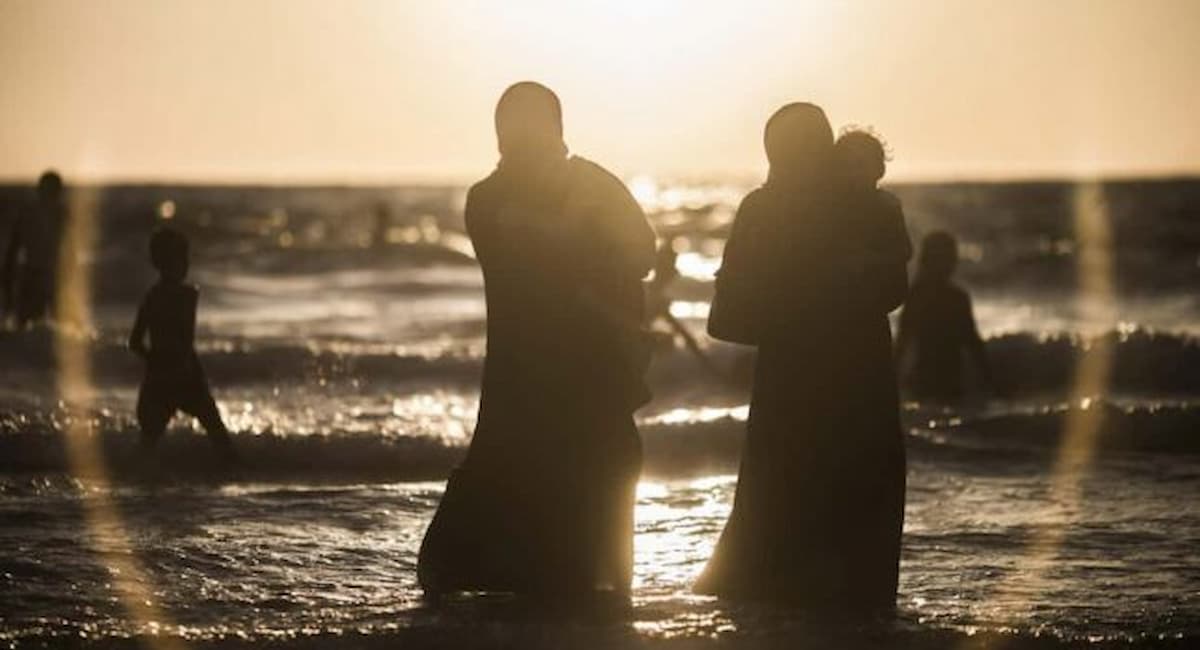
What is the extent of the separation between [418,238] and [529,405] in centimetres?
6494

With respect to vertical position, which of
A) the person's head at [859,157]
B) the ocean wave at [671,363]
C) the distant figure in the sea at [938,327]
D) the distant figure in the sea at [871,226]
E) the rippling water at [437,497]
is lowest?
the rippling water at [437,497]

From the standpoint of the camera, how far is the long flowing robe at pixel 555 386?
8.53 meters

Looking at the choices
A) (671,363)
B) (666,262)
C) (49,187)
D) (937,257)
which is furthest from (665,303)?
(49,187)

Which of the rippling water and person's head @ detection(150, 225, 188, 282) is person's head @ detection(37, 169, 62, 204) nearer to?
the rippling water

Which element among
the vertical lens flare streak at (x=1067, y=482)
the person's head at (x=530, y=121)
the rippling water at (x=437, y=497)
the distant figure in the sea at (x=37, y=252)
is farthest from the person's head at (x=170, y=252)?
the distant figure in the sea at (x=37, y=252)

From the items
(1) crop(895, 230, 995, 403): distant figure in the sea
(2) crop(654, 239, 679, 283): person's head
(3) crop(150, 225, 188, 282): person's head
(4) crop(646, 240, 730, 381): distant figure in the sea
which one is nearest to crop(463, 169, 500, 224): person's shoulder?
(3) crop(150, 225, 188, 282): person's head

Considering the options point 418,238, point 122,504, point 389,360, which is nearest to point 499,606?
point 122,504

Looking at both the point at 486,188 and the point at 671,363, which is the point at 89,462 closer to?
the point at 486,188

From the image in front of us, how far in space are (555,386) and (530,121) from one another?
1016 millimetres

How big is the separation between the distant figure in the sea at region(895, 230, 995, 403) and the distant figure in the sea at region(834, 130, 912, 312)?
7.28 m

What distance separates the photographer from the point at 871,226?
848 centimetres

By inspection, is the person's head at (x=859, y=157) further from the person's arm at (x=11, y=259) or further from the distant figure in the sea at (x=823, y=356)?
the person's arm at (x=11, y=259)

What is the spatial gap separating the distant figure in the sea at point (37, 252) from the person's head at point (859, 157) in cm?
1477

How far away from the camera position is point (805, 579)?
8.66 metres
